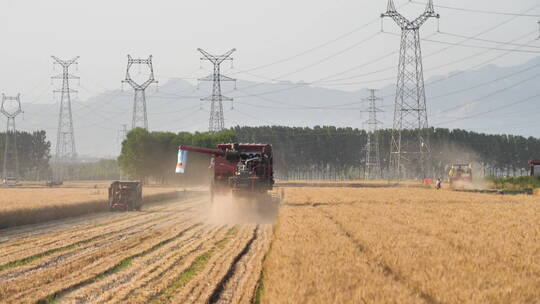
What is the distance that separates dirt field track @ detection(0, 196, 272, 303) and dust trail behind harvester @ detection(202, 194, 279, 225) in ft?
13.6

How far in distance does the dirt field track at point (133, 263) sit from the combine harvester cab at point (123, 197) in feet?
40.9

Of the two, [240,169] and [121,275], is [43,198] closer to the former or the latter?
[240,169]

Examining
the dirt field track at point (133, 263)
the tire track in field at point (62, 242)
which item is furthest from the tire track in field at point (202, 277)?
the tire track in field at point (62, 242)

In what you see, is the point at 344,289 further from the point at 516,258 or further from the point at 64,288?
the point at 64,288

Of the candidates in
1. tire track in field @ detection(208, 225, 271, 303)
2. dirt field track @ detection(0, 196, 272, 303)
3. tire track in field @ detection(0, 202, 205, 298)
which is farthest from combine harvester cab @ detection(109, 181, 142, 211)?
tire track in field @ detection(208, 225, 271, 303)

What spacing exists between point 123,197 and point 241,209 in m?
10.8

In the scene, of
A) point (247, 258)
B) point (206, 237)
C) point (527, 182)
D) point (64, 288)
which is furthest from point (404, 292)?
point (527, 182)

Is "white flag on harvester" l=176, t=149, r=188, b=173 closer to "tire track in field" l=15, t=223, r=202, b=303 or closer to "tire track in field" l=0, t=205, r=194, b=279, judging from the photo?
"tire track in field" l=0, t=205, r=194, b=279

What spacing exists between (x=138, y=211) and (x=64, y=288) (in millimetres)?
27999

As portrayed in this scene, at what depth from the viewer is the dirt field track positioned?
12.2 m

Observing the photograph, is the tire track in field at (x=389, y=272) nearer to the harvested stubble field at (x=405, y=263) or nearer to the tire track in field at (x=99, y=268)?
the harvested stubble field at (x=405, y=263)

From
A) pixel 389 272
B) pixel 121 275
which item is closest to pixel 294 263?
pixel 389 272

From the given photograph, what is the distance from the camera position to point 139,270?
595 inches

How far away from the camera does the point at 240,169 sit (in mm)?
33781
